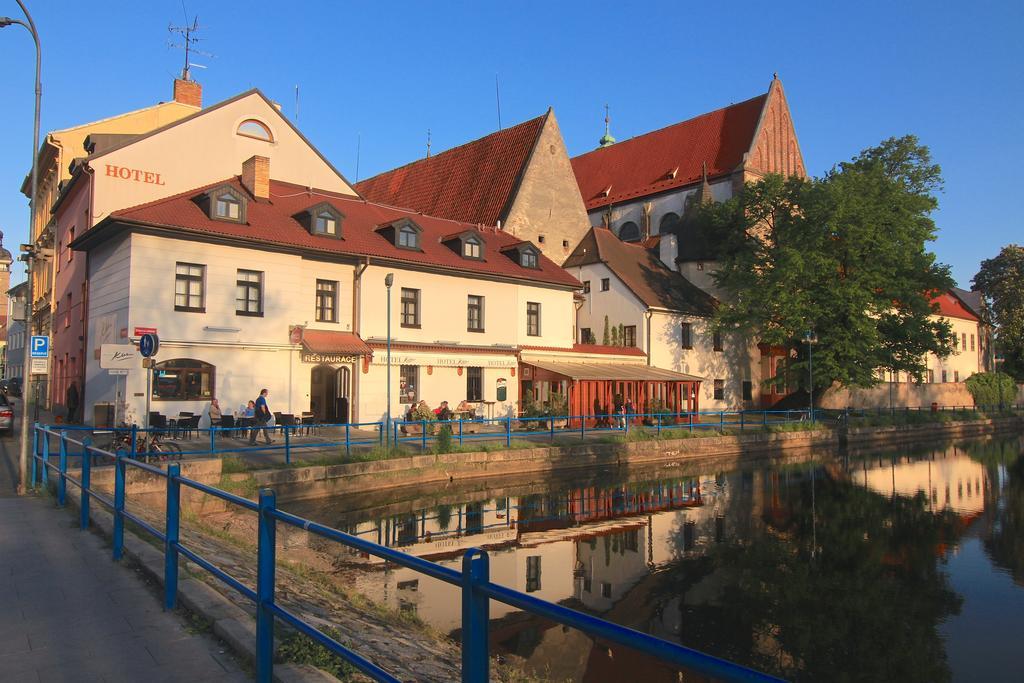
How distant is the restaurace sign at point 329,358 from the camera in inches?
1043

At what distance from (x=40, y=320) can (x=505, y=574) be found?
3675 centimetres

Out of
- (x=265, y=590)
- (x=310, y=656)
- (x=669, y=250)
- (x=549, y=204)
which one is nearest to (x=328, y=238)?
(x=549, y=204)

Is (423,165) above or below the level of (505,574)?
above

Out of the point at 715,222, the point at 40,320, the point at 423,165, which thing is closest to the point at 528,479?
the point at 715,222

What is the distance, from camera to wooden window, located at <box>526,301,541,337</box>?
34188 millimetres

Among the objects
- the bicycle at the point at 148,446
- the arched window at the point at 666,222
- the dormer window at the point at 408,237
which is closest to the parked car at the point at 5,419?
the bicycle at the point at 148,446

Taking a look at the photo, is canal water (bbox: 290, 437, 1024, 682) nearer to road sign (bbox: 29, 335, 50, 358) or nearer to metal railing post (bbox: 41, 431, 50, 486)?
metal railing post (bbox: 41, 431, 50, 486)

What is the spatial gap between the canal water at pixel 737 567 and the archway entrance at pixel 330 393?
892cm

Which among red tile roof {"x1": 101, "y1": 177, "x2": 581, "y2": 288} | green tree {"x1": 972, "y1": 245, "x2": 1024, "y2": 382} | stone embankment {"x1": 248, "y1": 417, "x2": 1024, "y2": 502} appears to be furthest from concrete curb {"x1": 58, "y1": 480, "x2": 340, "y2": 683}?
green tree {"x1": 972, "y1": 245, "x2": 1024, "y2": 382}

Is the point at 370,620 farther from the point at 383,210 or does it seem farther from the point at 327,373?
the point at 383,210

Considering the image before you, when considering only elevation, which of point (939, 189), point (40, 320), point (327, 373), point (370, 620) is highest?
point (939, 189)

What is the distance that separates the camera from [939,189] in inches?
1864

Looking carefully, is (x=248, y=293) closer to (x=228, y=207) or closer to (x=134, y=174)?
(x=228, y=207)

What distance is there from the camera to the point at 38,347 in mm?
14109
